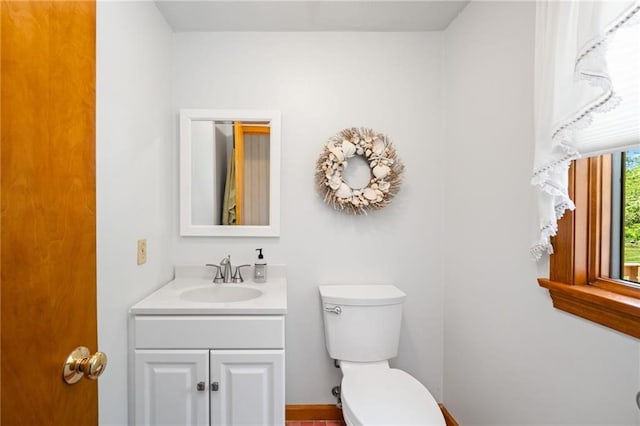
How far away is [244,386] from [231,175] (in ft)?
3.54

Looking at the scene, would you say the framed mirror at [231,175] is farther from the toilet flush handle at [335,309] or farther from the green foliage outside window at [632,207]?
the green foliage outside window at [632,207]

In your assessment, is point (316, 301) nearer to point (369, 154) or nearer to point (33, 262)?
point (369, 154)

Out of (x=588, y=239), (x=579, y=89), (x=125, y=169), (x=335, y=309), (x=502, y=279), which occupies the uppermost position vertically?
(x=579, y=89)

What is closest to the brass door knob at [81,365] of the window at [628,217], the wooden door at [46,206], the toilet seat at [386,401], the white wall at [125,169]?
the wooden door at [46,206]

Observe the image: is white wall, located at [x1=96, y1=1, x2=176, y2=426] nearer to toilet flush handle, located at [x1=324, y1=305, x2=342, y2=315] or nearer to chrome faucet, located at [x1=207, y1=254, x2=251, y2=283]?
chrome faucet, located at [x1=207, y1=254, x2=251, y2=283]

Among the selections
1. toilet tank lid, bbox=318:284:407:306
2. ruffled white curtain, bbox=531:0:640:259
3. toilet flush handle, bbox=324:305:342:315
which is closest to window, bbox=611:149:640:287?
ruffled white curtain, bbox=531:0:640:259

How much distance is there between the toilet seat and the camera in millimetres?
1199

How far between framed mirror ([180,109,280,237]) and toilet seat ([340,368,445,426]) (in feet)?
2.93

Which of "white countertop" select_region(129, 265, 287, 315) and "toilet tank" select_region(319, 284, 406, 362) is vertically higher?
"white countertop" select_region(129, 265, 287, 315)

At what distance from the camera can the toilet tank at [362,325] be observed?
5.42 feet

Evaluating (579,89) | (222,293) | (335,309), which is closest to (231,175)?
(222,293)

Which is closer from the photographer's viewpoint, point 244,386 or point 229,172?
point 244,386

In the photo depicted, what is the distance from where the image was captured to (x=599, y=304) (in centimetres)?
92

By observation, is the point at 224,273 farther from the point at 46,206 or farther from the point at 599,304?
the point at 599,304
